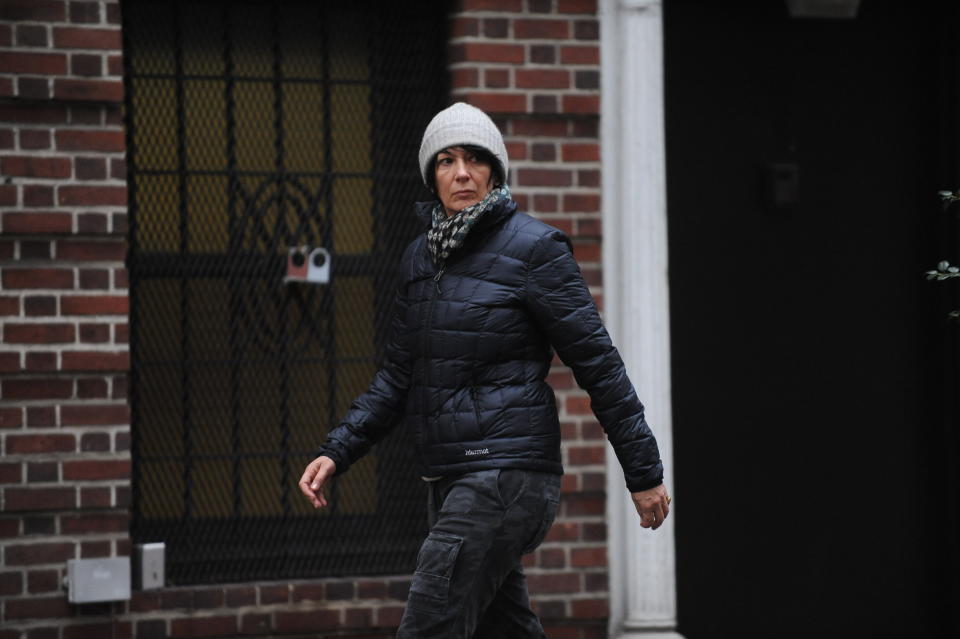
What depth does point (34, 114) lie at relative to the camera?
4.91 metres

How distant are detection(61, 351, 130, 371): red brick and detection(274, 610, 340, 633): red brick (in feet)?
3.49

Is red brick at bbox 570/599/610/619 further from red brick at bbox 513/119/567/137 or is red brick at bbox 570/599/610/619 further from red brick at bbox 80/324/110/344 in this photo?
red brick at bbox 80/324/110/344

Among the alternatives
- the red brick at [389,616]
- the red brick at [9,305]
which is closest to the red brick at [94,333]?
the red brick at [9,305]

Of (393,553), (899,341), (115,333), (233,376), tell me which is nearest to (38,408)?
(115,333)

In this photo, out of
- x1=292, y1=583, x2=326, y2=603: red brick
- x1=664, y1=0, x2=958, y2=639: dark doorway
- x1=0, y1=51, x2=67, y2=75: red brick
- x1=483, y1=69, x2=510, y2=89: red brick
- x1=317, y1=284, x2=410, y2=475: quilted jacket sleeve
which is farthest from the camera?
x1=664, y1=0, x2=958, y2=639: dark doorway

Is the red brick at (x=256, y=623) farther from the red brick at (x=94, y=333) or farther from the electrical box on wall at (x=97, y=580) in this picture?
the red brick at (x=94, y=333)

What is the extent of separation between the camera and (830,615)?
5922mm

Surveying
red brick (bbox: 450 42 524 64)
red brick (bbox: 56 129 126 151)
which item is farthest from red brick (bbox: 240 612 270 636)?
red brick (bbox: 450 42 524 64)

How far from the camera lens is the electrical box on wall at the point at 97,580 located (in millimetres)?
4906

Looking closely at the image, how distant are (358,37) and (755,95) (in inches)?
64.9

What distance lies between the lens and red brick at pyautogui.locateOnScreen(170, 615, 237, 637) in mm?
5055

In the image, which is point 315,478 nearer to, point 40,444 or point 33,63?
point 40,444

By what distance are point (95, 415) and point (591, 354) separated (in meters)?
2.11

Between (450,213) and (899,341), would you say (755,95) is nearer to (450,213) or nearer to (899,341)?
(899,341)
